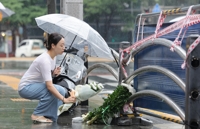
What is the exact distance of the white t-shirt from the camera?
308 inches

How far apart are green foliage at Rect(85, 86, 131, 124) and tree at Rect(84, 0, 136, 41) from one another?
42.1 m

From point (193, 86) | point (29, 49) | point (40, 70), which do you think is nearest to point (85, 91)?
point (40, 70)

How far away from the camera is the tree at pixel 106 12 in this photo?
1969 inches

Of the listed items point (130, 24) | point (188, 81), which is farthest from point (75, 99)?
point (130, 24)

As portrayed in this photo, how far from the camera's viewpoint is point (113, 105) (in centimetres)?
795

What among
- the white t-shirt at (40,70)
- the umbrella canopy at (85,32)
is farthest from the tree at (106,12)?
the white t-shirt at (40,70)

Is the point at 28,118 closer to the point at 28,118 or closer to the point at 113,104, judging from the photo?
the point at 28,118

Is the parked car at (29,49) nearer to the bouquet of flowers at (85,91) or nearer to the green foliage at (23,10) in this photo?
the green foliage at (23,10)

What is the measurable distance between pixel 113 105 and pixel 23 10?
4337 cm

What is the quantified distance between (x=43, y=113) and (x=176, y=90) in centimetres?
231

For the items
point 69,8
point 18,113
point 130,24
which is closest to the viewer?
point 18,113

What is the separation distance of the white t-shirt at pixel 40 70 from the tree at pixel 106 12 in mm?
41980

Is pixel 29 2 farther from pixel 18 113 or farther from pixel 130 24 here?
pixel 18 113

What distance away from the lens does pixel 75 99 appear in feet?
25.7
